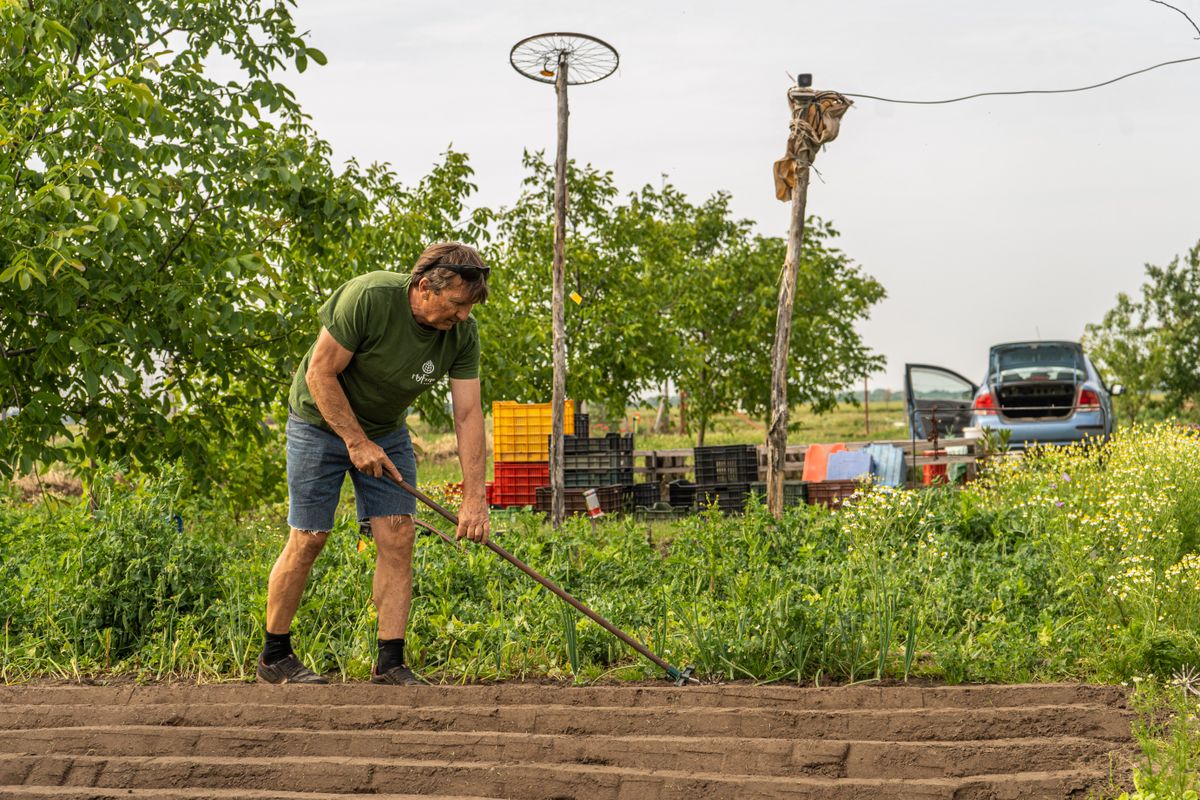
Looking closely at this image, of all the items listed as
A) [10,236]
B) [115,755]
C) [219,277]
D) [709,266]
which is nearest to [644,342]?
[709,266]

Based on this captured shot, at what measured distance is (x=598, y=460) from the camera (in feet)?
35.1

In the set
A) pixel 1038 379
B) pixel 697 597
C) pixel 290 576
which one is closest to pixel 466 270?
pixel 290 576

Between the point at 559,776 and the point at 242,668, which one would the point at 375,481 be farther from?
the point at 559,776

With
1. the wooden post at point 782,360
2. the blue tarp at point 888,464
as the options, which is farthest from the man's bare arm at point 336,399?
the blue tarp at point 888,464

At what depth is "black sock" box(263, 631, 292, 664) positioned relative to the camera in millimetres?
4605

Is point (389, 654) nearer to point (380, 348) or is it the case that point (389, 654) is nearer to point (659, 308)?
point (380, 348)

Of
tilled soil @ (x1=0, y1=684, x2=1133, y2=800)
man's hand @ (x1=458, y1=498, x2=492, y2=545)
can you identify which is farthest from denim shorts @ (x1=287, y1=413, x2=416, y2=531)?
tilled soil @ (x1=0, y1=684, x2=1133, y2=800)

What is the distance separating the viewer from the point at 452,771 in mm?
3668

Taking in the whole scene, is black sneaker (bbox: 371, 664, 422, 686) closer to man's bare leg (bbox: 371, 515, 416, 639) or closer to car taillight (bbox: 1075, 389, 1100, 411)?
man's bare leg (bbox: 371, 515, 416, 639)

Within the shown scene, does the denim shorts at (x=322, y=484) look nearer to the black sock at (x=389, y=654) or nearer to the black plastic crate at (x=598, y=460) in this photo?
the black sock at (x=389, y=654)

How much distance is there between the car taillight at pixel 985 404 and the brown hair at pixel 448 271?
966 centimetres

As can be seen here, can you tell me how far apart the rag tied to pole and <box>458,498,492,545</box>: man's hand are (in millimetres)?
4079

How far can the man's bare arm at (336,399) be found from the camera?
4.29 meters

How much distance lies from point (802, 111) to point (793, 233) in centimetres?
84
